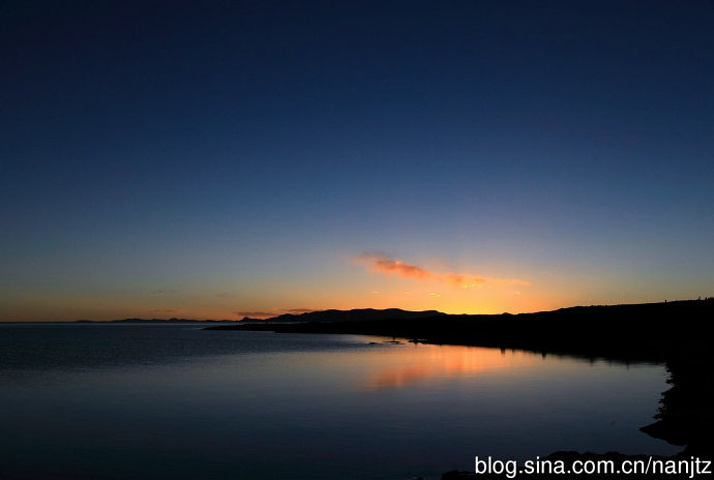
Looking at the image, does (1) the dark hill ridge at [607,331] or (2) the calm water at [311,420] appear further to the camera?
(1) the dark hill ridge at [607,331]

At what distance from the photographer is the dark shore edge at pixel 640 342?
23312mm

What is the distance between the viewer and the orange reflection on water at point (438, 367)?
165 ft

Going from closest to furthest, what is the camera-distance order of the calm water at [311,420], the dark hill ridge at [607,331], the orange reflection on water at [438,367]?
the calm water at [311,420] → the orange reflection on water at [438,367] → the dark hill ridge at [607,331]

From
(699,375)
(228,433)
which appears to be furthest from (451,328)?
(228,433)

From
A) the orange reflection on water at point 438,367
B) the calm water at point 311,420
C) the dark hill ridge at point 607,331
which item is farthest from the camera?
the dark hill ridge at point 607,331

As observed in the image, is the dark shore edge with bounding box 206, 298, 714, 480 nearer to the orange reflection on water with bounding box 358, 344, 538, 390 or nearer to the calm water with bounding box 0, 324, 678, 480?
the calm water with bounding box 0, 324, 678, 480

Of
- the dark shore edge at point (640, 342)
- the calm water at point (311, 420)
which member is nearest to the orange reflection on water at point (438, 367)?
the calm water at point (311, 420)

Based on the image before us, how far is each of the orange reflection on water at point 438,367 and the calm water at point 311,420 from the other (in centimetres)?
45

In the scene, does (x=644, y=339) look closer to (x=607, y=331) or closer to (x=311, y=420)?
(x=607, y=331)

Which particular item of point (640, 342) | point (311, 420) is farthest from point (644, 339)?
point (311, 420)

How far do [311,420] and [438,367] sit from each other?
3238cm

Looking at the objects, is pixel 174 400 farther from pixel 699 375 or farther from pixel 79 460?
pixel 699 375

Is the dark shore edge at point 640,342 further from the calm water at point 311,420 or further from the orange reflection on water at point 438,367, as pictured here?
the orange reflection on water at point 438,367

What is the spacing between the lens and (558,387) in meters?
43.4
